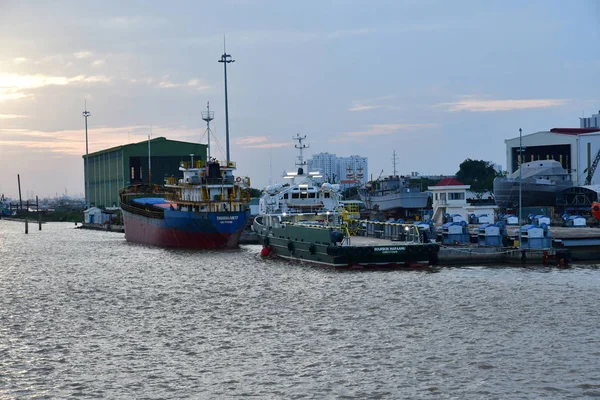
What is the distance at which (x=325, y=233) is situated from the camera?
178 feet

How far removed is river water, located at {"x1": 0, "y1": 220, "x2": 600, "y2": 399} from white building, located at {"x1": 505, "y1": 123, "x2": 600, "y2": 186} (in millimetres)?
79221

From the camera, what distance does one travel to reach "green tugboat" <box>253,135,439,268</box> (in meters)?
52.1

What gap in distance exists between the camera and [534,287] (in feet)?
148

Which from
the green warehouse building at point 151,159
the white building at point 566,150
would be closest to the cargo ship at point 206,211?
the green warehouse building at point 151,159

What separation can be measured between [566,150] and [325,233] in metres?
94.3

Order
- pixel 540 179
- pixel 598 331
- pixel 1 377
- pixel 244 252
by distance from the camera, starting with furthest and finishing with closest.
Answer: pixel 540 179 → pixel 244 252 → pixel 598 331 → pixel 1 377

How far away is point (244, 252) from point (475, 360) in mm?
47771

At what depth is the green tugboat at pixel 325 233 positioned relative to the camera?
52.1 m

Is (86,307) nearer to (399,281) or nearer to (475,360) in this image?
(399,281)

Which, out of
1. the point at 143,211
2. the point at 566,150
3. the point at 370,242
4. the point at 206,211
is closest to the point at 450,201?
the point at 206,211

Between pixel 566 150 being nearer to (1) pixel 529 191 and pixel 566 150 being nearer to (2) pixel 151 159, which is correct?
(1) pixel 529 191

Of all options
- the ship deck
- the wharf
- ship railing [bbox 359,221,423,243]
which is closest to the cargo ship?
ship railing [bbox 359,221,423,243]

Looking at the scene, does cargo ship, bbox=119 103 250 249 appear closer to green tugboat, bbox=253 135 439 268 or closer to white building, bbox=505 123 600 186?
green tugboat, bbox=253 135 439 268

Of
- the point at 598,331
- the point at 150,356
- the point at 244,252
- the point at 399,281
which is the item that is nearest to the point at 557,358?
the point at 598,331
